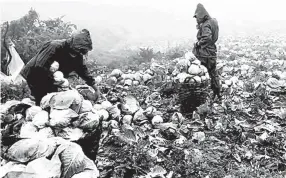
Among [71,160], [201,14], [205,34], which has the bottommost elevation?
[71,160]

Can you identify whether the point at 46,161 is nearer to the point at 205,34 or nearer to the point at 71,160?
the point at 71,160

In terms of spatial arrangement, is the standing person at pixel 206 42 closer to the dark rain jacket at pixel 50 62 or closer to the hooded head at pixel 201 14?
the hooded head at pixel 201 14

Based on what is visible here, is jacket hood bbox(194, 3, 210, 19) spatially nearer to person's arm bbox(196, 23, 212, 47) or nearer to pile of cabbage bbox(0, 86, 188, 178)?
person's arm bbox(196, 23, 212, 47)

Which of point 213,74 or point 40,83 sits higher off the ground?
point 40,83

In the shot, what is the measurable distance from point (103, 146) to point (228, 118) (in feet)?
5.98

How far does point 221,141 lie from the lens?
13.1 feet

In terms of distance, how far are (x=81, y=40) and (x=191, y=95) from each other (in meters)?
1.90

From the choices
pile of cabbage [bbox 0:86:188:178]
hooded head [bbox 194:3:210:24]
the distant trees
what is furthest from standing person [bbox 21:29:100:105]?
the distant trees

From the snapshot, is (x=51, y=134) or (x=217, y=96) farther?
(x=217, y=96)

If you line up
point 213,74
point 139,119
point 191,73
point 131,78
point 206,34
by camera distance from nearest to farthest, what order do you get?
point 139,119, point 191,73, point 206,34, point 213,74, point 131,78

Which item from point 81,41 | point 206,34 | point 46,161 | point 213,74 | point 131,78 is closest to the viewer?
point 46,161

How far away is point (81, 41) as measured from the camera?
3.35 meters

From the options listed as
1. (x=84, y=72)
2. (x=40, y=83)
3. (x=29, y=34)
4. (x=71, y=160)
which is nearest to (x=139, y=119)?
(x=84, y=72)

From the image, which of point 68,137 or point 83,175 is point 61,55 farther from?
point 83,175
